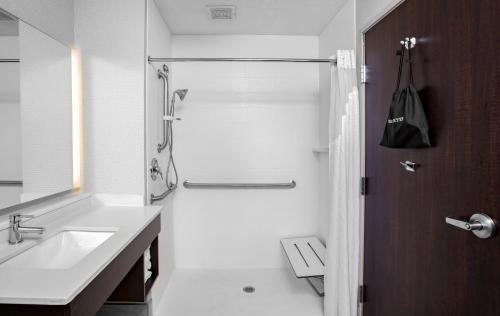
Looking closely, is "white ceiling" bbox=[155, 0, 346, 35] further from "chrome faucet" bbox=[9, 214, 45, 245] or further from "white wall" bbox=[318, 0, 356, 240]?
"chrome faucet" bbox=[9, 214, 45, 245]

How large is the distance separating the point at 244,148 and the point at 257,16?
1.24 meters

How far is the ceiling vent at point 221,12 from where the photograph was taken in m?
2.25

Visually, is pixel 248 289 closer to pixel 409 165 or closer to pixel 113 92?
pixel 409 165

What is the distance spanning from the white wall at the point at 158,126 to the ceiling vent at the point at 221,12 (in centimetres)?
44

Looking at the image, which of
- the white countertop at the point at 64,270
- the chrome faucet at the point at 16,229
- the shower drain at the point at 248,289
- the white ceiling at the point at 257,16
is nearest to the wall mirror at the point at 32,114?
the chrome faucet at the point at 16,229

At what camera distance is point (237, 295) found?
2400 millimetres

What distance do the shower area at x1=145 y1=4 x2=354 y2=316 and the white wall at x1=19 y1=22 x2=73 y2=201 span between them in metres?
1.05

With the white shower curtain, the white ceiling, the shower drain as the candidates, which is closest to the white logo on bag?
the white shower curtain

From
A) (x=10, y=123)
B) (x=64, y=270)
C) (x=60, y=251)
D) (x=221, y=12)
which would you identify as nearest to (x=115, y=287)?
(x=64, y=270)

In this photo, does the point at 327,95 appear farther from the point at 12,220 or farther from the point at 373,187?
the point at 12,220

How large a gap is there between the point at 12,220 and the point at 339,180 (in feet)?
6.15

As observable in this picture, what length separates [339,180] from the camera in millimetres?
1957

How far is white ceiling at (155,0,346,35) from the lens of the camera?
2201 mm

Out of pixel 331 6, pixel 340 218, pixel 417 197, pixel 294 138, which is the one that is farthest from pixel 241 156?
pixel 417 197
